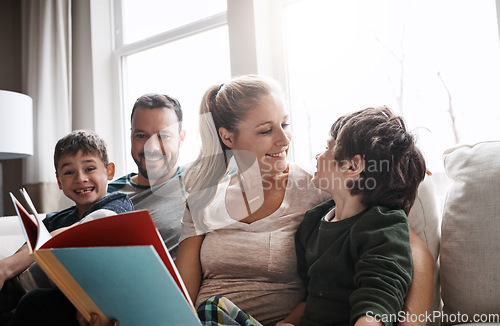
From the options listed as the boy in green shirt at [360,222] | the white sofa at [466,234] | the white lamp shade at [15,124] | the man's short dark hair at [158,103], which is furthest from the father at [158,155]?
the white lamp shade at [15,124]

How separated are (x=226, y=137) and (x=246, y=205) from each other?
0.69ft

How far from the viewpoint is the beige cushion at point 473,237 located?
0.96 m

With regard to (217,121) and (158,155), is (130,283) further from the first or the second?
(158,155)

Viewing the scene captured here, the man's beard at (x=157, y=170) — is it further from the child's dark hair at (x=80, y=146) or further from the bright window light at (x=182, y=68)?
the bright window light at (x=182, y=68)

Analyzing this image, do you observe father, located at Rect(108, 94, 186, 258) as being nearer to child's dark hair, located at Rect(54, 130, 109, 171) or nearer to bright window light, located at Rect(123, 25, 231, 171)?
child's dark hair, located at Rect(54, 130, 109, 171)

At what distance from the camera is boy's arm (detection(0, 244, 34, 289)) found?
3.91ft

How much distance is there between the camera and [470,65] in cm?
173

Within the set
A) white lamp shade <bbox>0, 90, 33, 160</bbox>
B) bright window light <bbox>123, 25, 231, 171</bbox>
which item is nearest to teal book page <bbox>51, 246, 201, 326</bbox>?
bright window light <bbox>123, 25, 231, 171</bbox>

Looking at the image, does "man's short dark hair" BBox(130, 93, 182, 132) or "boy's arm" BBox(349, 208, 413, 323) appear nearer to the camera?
"boy's arm" BBox(349, 208, 413, 323)

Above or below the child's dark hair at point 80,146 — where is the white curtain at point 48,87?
above

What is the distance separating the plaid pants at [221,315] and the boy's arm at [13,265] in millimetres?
559

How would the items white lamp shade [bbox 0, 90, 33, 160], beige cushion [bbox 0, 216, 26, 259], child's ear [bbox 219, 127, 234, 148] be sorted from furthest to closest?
1. white lamp shade [bbox 0, 90, 33, 160]
2. beige cushion [bbox 0, 216, 26, 259]
3. child's ear [bbox 219, 127, 234, 148]

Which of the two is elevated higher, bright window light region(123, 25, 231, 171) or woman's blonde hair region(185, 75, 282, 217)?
bright window light region(123, 25, 231, 171)

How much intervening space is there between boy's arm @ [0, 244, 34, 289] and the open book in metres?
0.47
